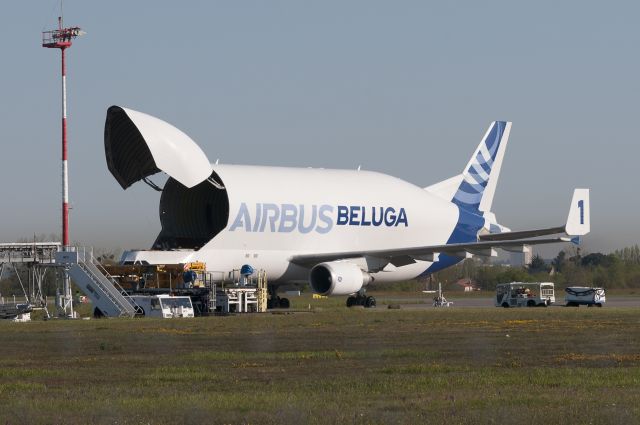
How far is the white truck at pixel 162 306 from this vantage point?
46.0 metres

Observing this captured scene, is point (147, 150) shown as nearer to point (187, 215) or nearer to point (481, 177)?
point (187, 215)

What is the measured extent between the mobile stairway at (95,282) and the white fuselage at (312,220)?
231 centimetres

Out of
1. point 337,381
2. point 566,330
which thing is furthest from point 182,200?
point 337,381

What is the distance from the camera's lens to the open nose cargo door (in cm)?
4859

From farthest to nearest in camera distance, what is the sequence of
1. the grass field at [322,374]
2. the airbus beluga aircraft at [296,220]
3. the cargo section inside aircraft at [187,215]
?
the cargo section inside aircraft at [187,215]
the airbus beluga aircraft at [296,220]
the grass field at [322,374]

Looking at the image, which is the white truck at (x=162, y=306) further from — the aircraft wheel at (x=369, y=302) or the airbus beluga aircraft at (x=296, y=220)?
the aircraft wheel at (x=369, y=302)

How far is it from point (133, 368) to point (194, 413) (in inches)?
281

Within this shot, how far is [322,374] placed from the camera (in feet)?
70.8

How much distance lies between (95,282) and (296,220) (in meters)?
10.4

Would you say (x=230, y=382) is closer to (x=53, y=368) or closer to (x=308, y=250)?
(x=53, y=368)

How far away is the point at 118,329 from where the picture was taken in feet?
120

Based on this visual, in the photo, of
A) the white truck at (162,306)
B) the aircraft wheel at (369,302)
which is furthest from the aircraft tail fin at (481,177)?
the white truck at (162,306)

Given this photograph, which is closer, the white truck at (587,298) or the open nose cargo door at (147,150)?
the open nose cargo door at (147,150)

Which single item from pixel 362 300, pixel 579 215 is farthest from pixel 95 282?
pixel 579 215
